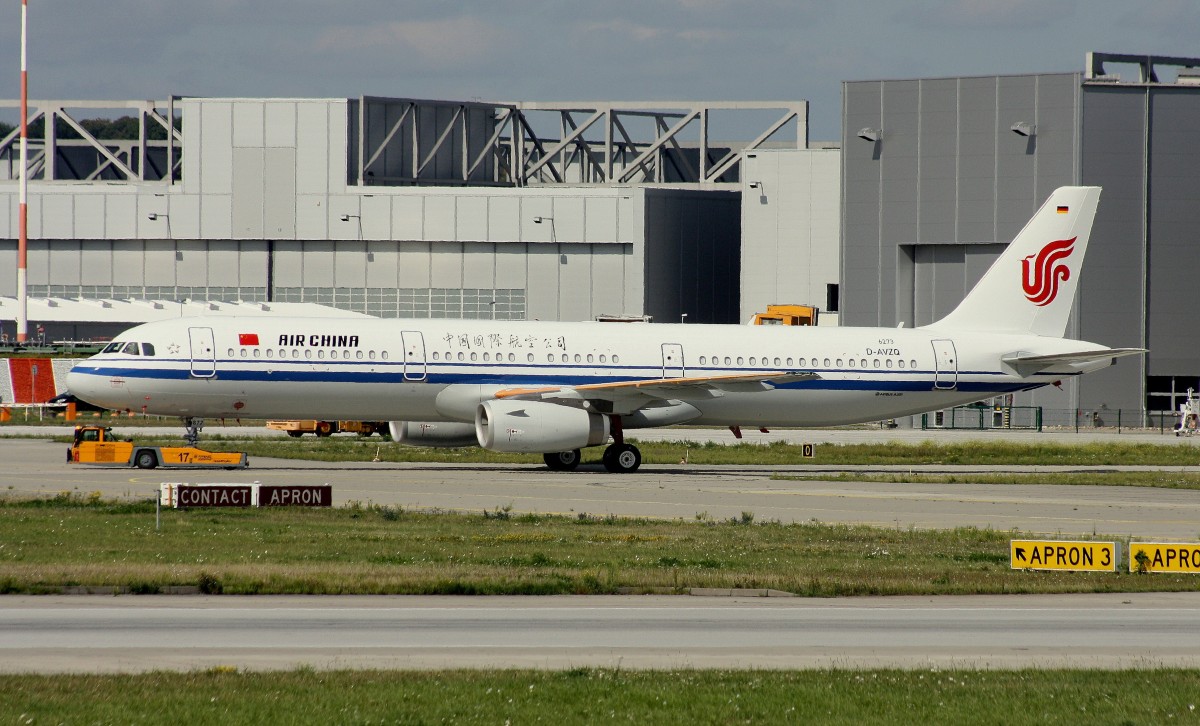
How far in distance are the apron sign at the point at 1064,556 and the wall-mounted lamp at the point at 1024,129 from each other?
5899cm

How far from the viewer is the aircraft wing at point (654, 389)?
44.0 metres

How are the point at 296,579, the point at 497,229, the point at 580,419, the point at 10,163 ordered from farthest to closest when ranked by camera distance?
the point at 10,163 < the point at 497,229 < the point at 580,419 < the point at 296,579

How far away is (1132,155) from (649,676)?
2852 inches

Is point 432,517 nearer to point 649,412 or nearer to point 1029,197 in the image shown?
point 649,412

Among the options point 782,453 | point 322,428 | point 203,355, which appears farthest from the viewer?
point 322,428

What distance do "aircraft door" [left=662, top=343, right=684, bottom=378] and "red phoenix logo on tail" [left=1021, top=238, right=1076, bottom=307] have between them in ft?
44.1

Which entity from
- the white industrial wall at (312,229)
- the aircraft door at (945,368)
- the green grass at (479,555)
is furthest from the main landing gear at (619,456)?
the white industrial wall at (312,229)

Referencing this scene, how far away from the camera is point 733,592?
68.3 ft

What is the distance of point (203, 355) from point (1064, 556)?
88.3ft

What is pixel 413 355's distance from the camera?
43.4 m

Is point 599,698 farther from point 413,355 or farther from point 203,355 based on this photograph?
point 203,355

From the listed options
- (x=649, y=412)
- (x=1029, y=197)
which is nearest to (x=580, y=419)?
(x=649, y=412)

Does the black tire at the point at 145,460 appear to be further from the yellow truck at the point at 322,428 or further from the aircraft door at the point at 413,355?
the yellow truck at the point at 322,428

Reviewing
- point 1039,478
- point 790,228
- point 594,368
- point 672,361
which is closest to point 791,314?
point 790,228
